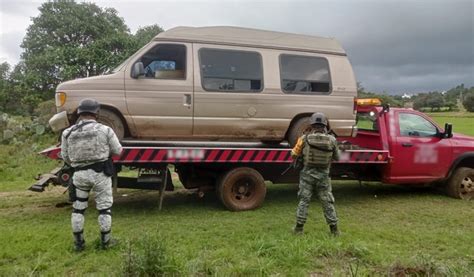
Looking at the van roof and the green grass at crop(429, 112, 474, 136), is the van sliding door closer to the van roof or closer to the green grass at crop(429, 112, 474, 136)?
the van roof

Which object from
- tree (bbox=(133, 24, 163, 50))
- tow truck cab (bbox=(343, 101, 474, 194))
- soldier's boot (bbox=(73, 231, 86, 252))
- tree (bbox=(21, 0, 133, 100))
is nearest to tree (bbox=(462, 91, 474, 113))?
tree (bbox=(133, 24, 163, 50))

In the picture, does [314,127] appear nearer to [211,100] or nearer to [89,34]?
[211,100]

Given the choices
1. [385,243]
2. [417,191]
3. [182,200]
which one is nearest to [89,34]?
[182,200]

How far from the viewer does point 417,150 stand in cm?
735

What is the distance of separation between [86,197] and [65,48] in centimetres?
1797

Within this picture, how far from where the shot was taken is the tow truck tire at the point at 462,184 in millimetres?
7609

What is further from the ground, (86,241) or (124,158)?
(124,158)

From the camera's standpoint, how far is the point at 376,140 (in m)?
7.50

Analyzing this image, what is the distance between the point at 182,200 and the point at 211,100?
2.15 m

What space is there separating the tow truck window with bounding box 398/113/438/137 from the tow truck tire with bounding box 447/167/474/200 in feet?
3.01

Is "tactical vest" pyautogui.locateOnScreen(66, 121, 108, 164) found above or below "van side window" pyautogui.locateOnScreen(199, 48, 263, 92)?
below

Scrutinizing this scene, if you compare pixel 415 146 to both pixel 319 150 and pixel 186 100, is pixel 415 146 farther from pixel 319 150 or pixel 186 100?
pixel 186 100

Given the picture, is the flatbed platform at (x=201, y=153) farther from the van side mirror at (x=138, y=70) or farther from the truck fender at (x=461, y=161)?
the truck fender at (x=461, y=161)

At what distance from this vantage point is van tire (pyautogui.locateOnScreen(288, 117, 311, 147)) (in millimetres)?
6629
